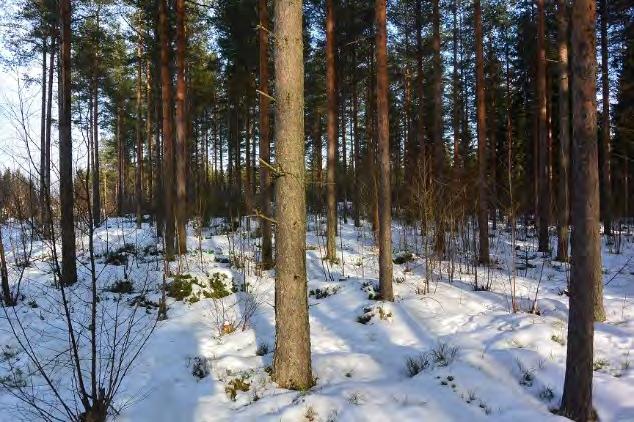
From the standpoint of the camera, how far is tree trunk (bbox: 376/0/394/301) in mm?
7273

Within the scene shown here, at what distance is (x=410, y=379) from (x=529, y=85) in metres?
22.1

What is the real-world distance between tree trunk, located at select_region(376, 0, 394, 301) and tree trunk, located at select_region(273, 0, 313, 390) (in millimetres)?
3018

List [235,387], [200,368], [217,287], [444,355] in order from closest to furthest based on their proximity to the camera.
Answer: [235,387], [444,355], [200,368], [217,287]

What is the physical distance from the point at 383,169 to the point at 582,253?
4.00m

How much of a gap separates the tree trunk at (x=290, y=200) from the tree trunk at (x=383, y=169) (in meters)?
3.02

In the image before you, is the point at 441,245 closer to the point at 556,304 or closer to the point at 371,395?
the point at 556,304

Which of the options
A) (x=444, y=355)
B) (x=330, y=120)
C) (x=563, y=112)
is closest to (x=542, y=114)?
(x=563, y=112)

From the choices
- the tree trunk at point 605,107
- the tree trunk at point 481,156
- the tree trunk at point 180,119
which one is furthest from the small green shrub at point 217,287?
the tree trunk at point 605,107

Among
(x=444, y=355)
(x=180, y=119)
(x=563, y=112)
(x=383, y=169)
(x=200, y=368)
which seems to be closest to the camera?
(x=444, y=355)

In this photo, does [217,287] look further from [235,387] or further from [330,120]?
[330,120]

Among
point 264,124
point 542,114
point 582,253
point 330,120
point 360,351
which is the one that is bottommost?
point 360,351

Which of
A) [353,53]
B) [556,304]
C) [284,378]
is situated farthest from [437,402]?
[353,53]

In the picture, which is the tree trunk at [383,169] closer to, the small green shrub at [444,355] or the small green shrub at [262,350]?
the small green shrub at [444,355]

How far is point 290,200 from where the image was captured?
14.6 ft
